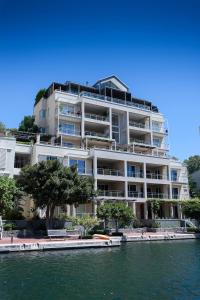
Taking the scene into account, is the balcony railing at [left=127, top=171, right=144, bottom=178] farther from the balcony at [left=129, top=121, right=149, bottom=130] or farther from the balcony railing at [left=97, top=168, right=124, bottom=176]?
the balcony at [left=129, top=121, right=149, bottom=130]

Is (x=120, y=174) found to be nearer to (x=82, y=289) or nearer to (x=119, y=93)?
(x=119, y=93)

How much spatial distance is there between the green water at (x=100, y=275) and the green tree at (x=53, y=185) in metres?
9.84

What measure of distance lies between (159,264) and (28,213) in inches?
1019

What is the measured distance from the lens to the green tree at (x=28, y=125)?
56.5 meters

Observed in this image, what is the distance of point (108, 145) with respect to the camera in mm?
56562

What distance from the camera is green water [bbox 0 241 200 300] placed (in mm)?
14758

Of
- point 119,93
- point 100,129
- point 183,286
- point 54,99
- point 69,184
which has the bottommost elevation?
point 183,286

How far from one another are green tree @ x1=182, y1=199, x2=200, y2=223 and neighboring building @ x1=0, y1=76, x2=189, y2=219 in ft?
14.9

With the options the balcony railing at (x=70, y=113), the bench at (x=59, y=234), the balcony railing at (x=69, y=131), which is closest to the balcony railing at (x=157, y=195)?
the balcony railing at (x=69, y=131)

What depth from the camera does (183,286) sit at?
53.5ft

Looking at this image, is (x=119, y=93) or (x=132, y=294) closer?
(x=132, y=294)

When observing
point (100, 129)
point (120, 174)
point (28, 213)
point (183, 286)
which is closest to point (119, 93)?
point (100, 129)

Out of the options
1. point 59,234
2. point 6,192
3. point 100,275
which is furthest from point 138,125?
point 100,275

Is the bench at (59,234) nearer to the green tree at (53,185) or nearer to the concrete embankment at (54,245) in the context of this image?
the green tree at (53,185)
